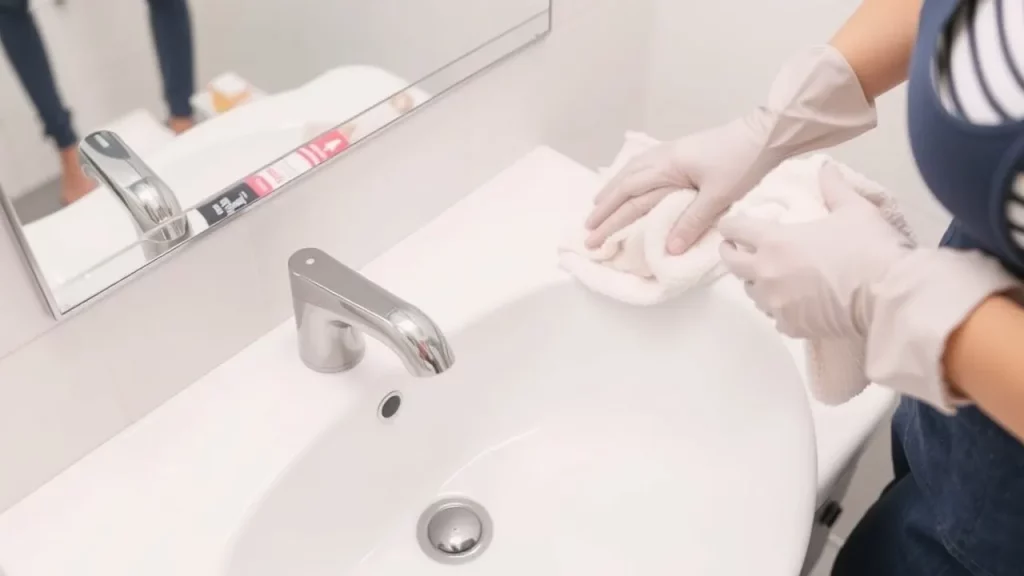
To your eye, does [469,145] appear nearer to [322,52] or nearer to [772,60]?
[322,52]

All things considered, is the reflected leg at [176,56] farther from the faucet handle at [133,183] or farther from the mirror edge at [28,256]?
the mirror edge at [28,256]

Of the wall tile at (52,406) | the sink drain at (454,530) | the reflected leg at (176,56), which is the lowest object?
the sink drain at (454,530)

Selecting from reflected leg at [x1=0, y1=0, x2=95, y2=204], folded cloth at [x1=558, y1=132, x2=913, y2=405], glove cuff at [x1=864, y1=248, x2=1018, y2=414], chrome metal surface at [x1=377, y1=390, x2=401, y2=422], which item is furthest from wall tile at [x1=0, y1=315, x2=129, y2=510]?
glove cuff at [x1=864, y1=248, x2=1018, y2=414]

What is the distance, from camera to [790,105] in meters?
0.73

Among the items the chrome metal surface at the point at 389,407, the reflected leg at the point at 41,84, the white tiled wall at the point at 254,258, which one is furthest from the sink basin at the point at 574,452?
the reflected leg at the point at 41,84

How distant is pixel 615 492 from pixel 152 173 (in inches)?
19.8

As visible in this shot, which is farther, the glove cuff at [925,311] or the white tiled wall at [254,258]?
the white tiled wall at [254,258]

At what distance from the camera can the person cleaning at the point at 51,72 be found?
609mm

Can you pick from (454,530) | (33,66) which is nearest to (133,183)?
(33,66)

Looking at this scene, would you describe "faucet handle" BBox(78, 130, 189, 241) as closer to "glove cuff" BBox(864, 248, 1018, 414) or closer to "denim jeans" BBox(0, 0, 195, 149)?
"denim jeans" BBox(0, 0, 195, 149)

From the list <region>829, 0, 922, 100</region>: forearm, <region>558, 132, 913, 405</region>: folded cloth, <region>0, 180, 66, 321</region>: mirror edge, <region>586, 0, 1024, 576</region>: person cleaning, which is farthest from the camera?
<region>558, 132, 913, 405</region>: folded cloth

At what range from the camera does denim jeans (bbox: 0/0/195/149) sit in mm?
608

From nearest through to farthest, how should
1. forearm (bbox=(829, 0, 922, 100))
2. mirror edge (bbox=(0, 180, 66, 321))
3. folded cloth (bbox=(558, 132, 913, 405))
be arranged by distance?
mirror edge (bbox=(0, 180, 66, 321))
forearm (bbox=(829, 0, 922, 100))
folded cloth (bbox=(558, 132, 913, 405))

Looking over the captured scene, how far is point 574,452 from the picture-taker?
34.1 inches
